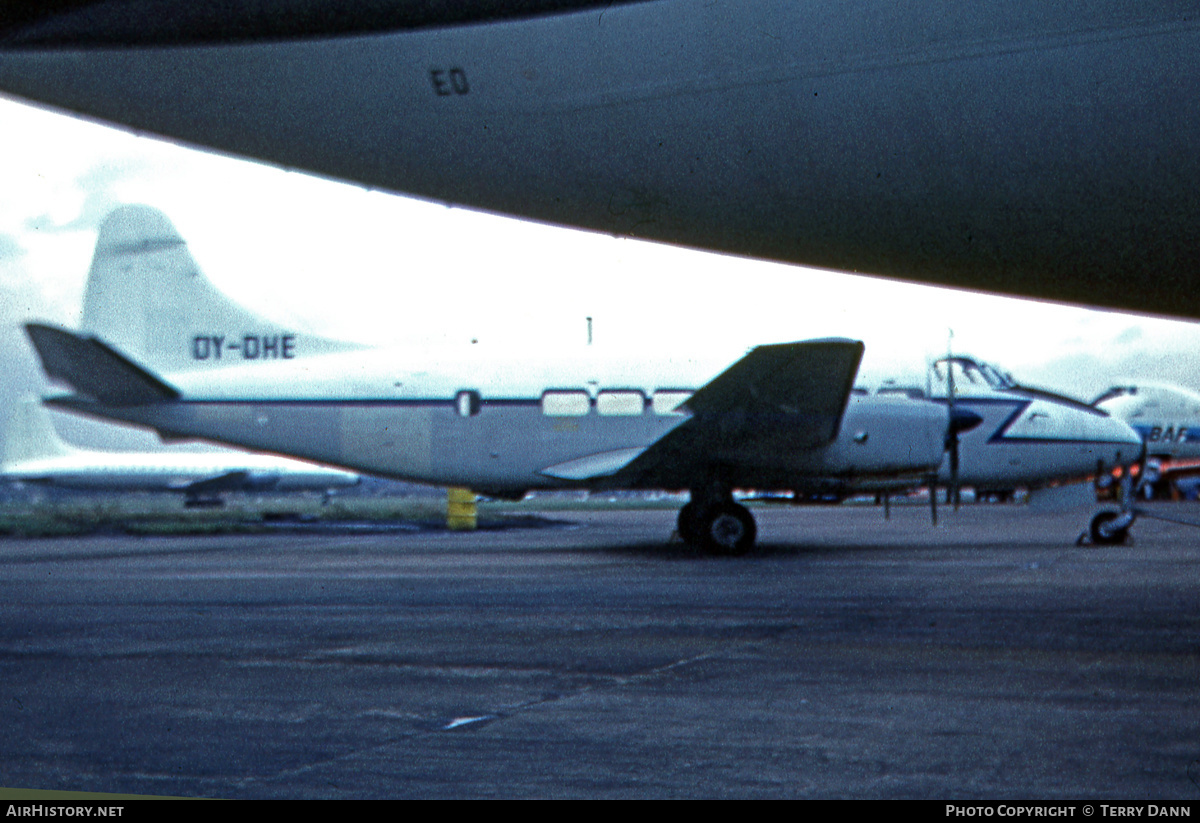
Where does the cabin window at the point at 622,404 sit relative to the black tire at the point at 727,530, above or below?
above

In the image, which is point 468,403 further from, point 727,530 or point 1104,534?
point 1104,534

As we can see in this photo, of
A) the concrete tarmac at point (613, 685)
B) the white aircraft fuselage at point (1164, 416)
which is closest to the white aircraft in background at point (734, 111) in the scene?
the concrete tarmac at point (613, 685)

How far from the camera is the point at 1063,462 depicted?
58.5ft

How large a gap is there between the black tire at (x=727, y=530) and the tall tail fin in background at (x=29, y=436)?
55189 millimetres

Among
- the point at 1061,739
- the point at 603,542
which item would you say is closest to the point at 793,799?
the point at 1061,739

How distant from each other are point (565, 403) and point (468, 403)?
5.40 feet

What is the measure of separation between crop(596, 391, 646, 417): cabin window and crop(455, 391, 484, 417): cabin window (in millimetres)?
2042

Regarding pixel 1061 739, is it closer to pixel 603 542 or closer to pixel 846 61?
pixel 846 61

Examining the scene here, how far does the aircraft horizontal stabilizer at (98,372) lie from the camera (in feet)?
57.6

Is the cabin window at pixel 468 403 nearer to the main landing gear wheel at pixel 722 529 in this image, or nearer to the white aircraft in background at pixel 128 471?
the main landing gear wheel at pixel 722 529

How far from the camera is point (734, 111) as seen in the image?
4.01 metres

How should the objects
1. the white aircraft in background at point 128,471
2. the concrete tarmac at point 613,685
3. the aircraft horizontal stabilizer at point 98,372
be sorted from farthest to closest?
1. the white aircraft in background at point 128,471
2. the aircraft horizontal stabilizer at point 98,372
3. the concrete tarmac at point 613,685

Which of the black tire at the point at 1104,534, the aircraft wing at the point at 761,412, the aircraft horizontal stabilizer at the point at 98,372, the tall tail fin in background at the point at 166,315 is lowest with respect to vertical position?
the black tire at the point at 1104,534

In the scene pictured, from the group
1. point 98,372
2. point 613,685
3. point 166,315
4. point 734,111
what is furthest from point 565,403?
point 734,111
